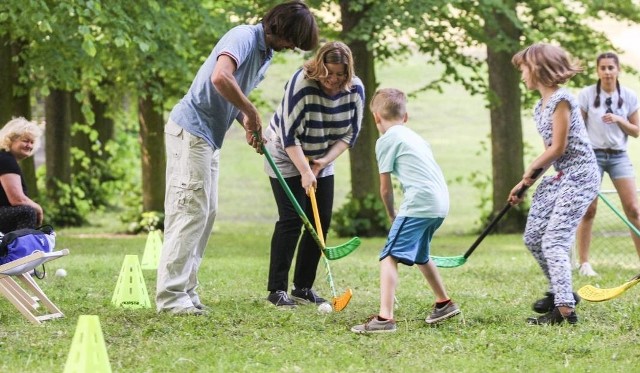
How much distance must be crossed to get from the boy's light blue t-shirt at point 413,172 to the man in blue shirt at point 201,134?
71cm

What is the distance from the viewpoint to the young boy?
18.7 feet

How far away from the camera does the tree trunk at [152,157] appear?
56.4ft

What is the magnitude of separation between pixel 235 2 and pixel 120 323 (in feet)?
34.9

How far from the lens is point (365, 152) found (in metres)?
15.4

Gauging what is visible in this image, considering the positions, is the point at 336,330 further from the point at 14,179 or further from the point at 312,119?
the point at 14,179

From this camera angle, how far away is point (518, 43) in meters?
15.1

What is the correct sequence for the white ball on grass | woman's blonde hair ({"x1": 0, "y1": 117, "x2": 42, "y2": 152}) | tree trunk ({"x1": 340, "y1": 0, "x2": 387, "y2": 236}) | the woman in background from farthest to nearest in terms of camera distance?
1. tree trunk ({"x1": 340, "y1": 0, "x2": 387, "y2": 236})
2. the woman in background
3. woman's blonde hair ({"x1": 0, "y1": 117, "x2": 42, "y2": 152})
4. the white ball on grass

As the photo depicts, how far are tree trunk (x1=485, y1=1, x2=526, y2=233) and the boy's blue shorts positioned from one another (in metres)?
10.3

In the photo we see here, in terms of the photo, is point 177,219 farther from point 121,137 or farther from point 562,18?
point 121,137

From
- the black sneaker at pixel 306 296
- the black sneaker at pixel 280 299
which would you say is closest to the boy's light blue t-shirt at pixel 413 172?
the black sneaker at pixel 280 299

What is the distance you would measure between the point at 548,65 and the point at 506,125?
10.3 m

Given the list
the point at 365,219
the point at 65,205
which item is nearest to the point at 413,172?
the point at 365,219

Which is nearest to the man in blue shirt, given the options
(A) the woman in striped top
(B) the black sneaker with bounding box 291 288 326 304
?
(A) the woman in striped top

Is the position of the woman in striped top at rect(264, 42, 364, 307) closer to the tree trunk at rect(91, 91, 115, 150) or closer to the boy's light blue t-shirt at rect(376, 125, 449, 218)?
the boy's light blue t-shirt at rect(376, 125, 449, 218)
